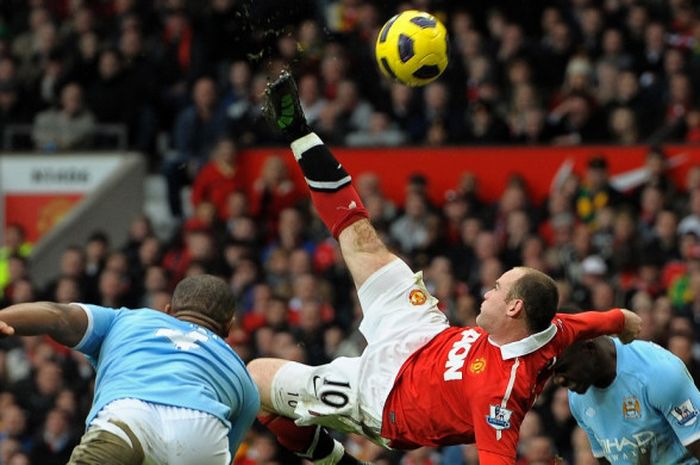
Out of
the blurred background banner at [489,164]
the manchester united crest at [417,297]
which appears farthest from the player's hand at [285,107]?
the blurred background banner at [489,164]

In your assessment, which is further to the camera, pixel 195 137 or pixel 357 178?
pixel 195 137

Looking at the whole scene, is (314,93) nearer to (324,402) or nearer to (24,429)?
(24,429)

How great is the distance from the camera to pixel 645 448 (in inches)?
325

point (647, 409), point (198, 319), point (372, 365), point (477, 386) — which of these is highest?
point (198, 319)

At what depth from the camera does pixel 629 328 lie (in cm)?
827

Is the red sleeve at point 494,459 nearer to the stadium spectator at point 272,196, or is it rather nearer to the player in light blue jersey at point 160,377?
the player in light blue jersey at point 160,377

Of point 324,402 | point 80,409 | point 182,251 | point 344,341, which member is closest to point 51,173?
point 182,251

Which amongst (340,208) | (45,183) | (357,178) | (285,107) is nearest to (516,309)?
(340,208)

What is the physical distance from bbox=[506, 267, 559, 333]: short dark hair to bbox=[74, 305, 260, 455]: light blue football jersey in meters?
1.41

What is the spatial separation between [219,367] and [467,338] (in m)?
1.38

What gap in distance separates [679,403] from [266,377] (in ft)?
7.18

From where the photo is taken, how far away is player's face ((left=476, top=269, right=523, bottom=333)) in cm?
779

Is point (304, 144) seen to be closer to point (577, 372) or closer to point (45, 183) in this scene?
point (577, 372)

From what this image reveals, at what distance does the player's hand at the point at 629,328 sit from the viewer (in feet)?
27.1
